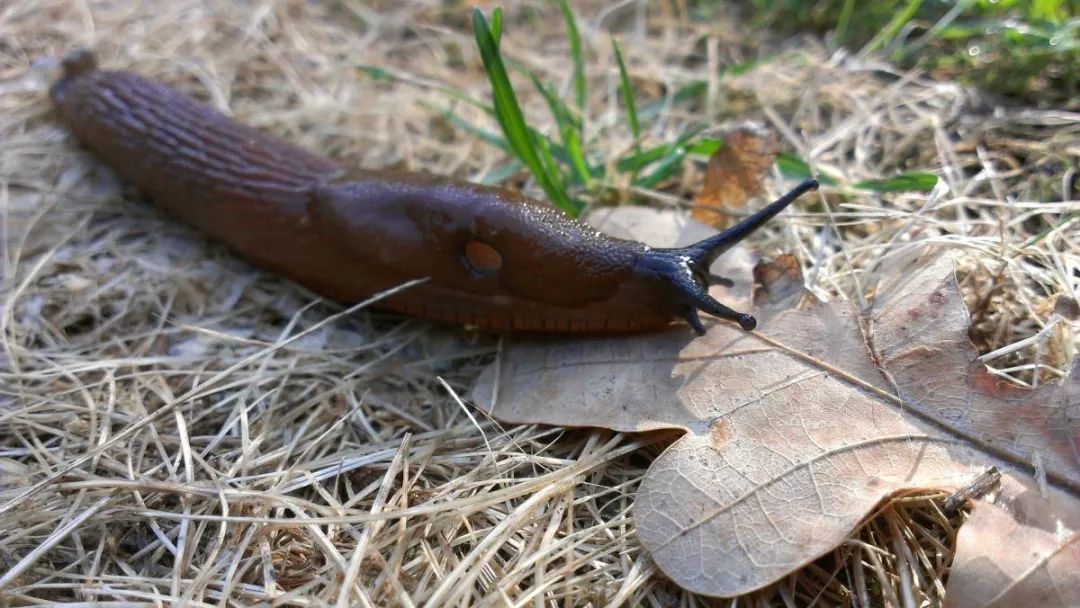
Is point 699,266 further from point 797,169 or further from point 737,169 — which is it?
point 797,169

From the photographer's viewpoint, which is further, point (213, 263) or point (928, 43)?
point (928, 43)

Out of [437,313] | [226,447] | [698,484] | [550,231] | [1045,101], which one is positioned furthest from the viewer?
[1045,101]

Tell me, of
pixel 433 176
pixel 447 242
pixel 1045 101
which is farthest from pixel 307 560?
pixel 1045 101

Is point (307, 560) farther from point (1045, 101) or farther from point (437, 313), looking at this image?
point (1045, 101)

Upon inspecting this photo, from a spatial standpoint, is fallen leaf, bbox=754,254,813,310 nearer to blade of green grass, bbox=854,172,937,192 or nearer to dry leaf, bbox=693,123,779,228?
dry leaf, bbox=693,123,779,228

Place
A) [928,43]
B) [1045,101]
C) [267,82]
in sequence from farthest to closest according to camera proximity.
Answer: [267,82] < [928,43] < [1045,101]

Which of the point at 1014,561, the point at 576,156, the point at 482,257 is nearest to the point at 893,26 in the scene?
the point at 576,156

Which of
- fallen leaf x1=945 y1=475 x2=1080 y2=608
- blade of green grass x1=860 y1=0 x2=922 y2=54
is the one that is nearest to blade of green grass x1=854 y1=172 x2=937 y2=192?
blade of green grass x1=860 y1=0 x2=922 y2=54

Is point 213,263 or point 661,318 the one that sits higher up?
point 661,318
